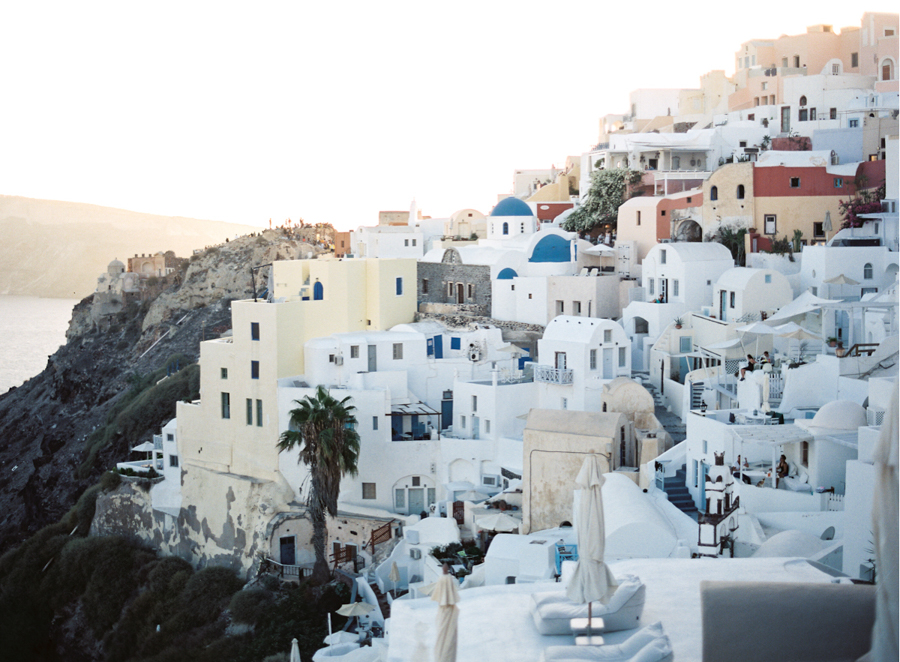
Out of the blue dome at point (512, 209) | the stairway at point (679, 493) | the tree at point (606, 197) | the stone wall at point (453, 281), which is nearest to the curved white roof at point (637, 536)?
the stairway at point (679, 493)

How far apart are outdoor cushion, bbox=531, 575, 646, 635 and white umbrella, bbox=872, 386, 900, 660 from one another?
648cm

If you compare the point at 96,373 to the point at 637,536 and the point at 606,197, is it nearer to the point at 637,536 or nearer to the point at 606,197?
→ the point at 606,197

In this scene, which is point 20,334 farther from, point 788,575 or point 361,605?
point 788,575

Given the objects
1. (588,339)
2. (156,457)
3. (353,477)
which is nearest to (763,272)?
(588,339)

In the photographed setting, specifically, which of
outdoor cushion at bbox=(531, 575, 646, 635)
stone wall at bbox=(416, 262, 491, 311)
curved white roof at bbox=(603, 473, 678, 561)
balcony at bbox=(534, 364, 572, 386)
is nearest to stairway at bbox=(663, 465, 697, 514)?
curved white roof at bbox=(603, 473, 678, 561)

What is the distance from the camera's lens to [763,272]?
79.7 ft

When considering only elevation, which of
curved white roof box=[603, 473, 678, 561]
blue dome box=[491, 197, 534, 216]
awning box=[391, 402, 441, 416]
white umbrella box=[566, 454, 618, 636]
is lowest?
curved white roof box=[603, 473, 678, 561]

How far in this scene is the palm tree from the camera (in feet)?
75.3

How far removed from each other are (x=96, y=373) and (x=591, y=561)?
45922 millimetres

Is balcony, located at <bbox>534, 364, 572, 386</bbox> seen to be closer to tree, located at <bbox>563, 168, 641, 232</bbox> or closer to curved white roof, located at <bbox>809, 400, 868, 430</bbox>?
curved white roof, located at <bbox>809, 400, 868, 430</bbox>

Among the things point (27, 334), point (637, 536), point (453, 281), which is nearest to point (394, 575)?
point (637, 536)

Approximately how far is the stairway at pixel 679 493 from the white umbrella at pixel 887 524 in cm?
1474

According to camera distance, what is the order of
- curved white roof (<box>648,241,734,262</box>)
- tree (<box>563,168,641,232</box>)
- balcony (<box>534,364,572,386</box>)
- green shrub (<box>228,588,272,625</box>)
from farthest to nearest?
tree (<box>563,168,641,232</box>), curved white roof (<box>648,241,734,262</box>), balcony (<box>534,364,572,386</box>), green shrub (<box>228,588,272,625</box>)

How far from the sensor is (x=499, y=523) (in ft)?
65.9
